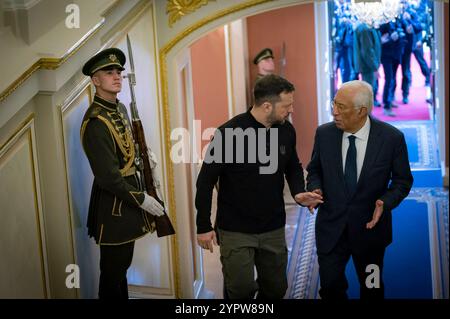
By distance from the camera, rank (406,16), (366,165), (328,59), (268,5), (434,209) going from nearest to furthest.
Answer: (366,165) < (268,5) < (434,209) < (328,59) < (406,16)

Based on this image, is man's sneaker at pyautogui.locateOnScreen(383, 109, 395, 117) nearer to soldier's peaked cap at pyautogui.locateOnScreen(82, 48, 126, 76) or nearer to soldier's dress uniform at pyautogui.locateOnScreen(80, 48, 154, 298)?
soldier's dress uniform at pyautogui.locateOnScreen(80, 48, 154, 298)

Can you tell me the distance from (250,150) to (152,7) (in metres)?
1.48

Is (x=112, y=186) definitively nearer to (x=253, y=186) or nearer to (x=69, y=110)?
(x=69, y=110)

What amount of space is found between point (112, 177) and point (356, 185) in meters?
1.17

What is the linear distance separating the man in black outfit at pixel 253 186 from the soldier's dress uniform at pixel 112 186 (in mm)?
319

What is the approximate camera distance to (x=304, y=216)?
24.0ft

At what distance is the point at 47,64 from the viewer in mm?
3557

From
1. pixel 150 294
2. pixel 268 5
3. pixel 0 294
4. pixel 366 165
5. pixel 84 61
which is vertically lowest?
pixel 150 294

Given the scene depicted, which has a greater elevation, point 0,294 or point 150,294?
point 0,294

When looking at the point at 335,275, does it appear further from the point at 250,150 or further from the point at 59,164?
the point at 59,164

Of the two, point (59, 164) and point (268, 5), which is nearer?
point (59, 164)

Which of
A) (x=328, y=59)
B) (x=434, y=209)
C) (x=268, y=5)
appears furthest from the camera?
(x=328, y=59)

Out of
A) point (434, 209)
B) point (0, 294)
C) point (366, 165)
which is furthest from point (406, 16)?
point (0, 294)

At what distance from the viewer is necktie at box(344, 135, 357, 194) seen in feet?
13.3
